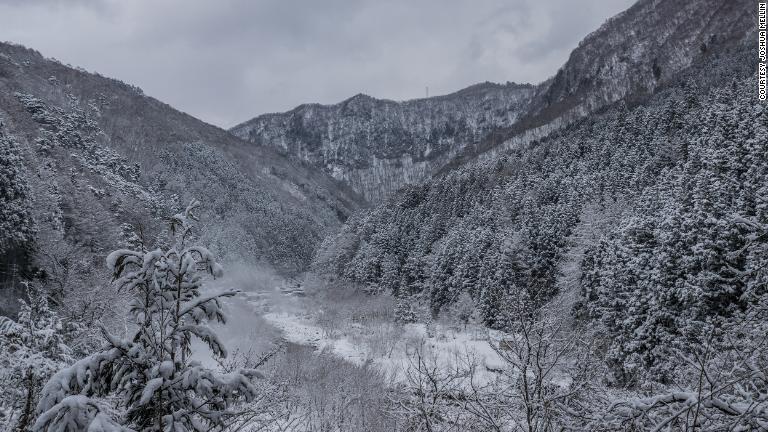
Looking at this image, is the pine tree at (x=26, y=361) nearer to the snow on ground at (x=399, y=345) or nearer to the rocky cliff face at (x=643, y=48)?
the snow on ground at (x=399, y=345)

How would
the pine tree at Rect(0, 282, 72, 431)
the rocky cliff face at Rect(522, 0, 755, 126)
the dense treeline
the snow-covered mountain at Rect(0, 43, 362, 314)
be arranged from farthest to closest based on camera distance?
the rocky cliff face at Rect(522, 0, 755, 126) < the snow-covered mountain at Rect(0, 43, 362, 314) < the dense treeline < the pine tree at Rect(0, 282, 72, 431)

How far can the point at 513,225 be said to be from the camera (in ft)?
221

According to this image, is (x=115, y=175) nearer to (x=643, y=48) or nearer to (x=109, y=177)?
(x=109, y=177)

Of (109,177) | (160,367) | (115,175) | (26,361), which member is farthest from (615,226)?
(115,175)

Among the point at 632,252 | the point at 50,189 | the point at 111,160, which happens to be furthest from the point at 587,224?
the point at 111,160

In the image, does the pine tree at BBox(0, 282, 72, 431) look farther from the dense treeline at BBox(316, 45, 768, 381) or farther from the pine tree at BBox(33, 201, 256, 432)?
the dense treeline at BBox(316, 45, 768, 381)

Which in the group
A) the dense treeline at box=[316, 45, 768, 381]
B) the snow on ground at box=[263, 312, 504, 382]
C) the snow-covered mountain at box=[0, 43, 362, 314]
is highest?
the snow-covered mountain at box=[0, 43, 362, 314]

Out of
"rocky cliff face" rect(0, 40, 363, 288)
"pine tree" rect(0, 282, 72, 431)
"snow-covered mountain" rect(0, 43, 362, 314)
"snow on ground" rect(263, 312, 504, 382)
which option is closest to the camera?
"pine tree" rect(0, 282, 72, 431)

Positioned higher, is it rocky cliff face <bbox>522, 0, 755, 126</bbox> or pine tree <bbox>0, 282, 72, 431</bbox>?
rocky cliff face <bbox>522, 0, 755, 126</bbox>

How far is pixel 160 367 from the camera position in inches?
158

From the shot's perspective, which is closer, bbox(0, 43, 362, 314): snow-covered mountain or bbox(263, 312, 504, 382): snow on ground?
bbox(263, 312, 504, 382): snow on ground

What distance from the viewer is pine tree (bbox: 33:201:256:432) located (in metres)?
3.84

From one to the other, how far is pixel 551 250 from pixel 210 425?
5064cm

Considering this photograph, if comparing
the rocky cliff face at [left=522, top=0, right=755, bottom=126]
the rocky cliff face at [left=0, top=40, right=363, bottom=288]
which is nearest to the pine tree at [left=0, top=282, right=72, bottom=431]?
the rocky cliff face at [left=0, top=40, right=363, bottom=288]
